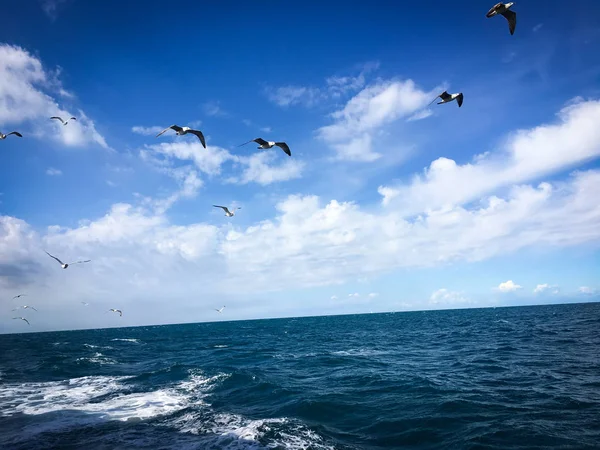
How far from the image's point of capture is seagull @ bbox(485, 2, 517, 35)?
11.7 meters

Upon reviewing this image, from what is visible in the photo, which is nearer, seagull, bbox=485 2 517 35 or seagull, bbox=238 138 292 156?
seagull, bbox=485 2 517 35

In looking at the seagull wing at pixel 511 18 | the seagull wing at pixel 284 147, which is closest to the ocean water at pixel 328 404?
the seagull wing at pixel 284 147

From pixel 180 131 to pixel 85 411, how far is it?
610 inches

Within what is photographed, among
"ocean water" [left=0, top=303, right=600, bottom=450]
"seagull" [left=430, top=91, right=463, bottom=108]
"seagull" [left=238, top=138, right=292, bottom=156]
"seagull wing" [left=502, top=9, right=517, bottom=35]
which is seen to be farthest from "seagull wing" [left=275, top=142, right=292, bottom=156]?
"ocean water" [left=0, top=303, right=600, bottom=450]

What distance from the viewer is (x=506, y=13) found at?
12.4 metres

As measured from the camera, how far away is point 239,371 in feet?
90.7

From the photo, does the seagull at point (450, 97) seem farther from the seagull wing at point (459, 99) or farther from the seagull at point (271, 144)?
the seagull at point (271, 144)

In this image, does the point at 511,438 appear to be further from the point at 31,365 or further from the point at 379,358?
the point at 31,365

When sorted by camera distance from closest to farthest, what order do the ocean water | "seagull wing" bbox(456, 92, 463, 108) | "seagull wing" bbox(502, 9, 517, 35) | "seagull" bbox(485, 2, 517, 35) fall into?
1. "seagull" bbox(485, 2, 517, 35)
2. "seagull wing" bbox(502, 9, 517, 35)
3. the ocean water
4. "seagull wing" bbox(456, 92, 463, 108)

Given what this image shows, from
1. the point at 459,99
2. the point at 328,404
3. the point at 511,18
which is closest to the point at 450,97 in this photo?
the point at 459,99

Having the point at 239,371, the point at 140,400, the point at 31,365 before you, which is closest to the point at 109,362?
the point at 31,365

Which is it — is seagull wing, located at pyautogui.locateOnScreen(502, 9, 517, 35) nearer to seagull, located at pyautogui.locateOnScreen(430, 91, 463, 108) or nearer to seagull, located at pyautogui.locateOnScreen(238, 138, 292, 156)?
seagull, located at pyautogui.locateOnScreen(430, 91, 463, 108)

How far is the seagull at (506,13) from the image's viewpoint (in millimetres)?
11672

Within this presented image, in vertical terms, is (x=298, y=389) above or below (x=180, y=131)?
below
